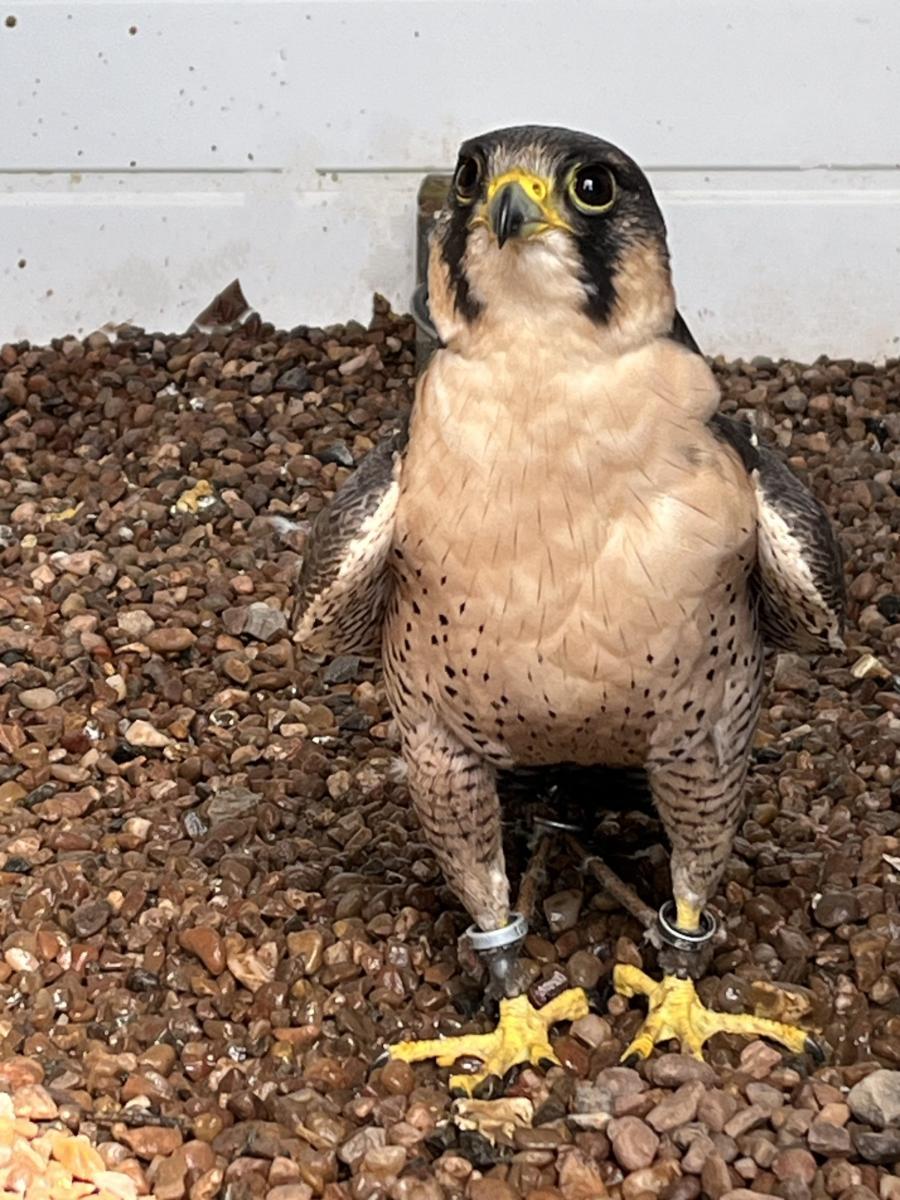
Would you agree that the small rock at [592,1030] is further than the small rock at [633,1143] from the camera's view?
Yes

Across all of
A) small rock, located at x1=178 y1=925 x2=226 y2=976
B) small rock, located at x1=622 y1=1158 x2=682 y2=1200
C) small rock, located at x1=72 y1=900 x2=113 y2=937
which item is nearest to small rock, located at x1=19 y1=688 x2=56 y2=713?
small rock, located at x1=72 y1=900 x2=113 y2=937

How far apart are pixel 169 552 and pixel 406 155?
4.84ft

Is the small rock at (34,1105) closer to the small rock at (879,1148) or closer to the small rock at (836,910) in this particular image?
the small rock at (879,1148)

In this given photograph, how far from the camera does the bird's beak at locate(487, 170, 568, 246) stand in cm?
182

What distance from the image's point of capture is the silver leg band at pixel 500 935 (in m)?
2.46

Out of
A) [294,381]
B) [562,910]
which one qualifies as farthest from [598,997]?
[294,381]

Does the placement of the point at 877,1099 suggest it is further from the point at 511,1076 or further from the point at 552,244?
the point at 552,244

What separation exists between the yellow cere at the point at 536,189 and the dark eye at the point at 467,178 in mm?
57

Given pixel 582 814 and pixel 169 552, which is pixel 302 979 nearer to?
pixel 582 814

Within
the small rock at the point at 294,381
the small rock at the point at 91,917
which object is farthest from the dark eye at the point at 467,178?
the small rock at the point at 294,381

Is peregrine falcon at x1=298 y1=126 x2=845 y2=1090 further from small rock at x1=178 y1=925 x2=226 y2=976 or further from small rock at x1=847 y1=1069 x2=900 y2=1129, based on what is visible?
small rock at x1=178 y1=925 x2=226 y2=976

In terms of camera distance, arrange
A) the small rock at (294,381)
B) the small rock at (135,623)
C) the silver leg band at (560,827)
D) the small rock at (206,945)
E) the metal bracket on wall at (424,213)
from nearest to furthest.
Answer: the small rock at (206,945) < the silver leg band at (560,827) < the small rock at (135,623) < the metal bracket on wall at (424,213) < the small rock at (294,381)

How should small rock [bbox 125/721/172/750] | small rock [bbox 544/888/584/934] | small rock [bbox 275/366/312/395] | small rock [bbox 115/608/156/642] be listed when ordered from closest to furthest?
small rock [bbox 544/888/584/934]
small rock [bbox 125/721/172/750]
small rock [bbox 115/608/156/642]
small rock [bbox 275/366/312/395]

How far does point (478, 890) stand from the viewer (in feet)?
8.05
